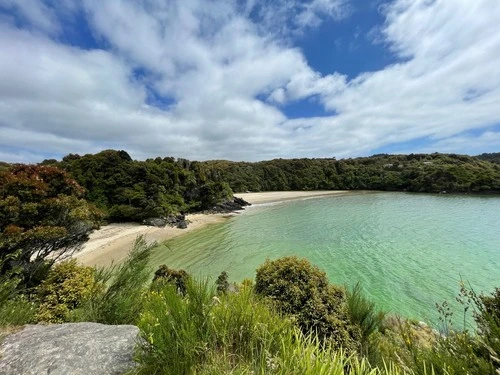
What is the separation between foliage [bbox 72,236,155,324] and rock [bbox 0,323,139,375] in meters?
1.47

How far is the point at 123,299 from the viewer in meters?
4.71

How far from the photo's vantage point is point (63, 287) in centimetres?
666

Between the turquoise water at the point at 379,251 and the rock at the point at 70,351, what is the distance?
1030 cm

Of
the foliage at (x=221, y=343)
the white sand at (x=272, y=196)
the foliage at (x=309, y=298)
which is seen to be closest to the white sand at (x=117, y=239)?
the foliage at (x=309, y=298)

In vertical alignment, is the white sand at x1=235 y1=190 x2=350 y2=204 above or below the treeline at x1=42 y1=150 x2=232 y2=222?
below

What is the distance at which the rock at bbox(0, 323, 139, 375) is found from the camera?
2.36 metres

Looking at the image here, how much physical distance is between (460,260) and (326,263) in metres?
9.34

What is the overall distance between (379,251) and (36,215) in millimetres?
22575

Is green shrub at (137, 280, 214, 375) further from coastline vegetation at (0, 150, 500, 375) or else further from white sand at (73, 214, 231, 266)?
white sand at (73, 214, 231, 266)

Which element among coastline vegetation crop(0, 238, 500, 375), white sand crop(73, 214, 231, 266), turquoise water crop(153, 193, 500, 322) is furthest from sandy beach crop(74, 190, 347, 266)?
coastline vegetation crop(0, 238, 500, 375)

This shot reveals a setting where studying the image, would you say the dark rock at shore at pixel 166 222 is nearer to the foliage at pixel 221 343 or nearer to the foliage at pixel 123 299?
the foliage at pixel 123 299

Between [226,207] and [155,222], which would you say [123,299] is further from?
[226,207]

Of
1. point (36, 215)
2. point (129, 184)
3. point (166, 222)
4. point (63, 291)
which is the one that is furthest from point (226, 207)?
point (63, 291)

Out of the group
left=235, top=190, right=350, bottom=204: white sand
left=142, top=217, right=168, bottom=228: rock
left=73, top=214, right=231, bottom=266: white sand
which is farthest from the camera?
left=235, top=190, right=350, bottom=204: white sand
